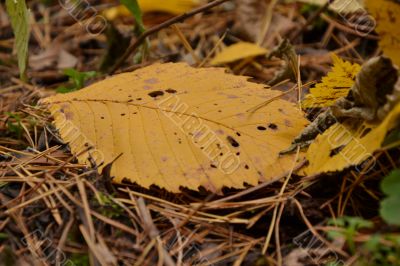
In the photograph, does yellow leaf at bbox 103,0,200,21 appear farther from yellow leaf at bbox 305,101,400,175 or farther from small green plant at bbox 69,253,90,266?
small green plant at bbox 69,253,90,266

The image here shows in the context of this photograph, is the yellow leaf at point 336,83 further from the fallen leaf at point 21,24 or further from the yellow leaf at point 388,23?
the fallen leaf at point 21,24

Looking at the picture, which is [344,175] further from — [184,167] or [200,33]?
[200,33]

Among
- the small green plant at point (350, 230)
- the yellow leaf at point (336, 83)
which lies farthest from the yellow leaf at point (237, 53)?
the small green plant at point (350, 230)

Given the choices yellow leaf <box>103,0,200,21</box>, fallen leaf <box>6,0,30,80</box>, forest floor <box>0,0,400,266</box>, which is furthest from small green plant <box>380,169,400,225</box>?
yellow leaf <box>103,0,200,21</box>

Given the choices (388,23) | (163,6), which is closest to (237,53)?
(163,6)

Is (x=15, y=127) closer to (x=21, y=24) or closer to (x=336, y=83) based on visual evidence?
(x=21, y=24)

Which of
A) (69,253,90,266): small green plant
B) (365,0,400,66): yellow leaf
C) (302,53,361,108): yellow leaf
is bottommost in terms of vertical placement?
(69,253,90,266): small green plant
